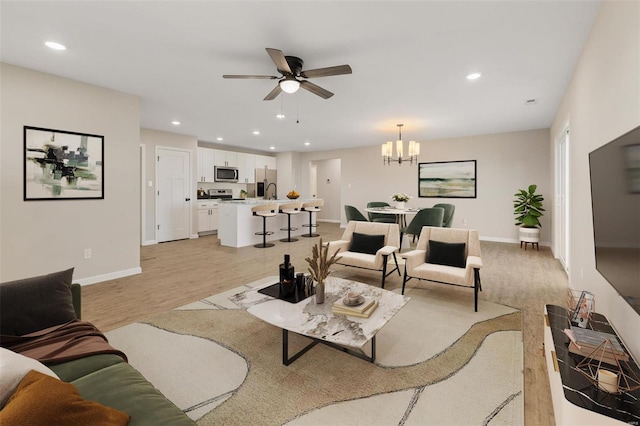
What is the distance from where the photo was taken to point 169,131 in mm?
6824

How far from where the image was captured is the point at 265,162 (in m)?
10.1

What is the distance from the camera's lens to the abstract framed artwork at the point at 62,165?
3402mm

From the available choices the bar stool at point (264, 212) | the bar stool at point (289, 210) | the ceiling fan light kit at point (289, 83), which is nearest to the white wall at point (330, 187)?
the bar stool at point (289, 210)

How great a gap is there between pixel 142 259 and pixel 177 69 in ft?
11.3

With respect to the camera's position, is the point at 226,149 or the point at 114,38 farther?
the point at 226,149

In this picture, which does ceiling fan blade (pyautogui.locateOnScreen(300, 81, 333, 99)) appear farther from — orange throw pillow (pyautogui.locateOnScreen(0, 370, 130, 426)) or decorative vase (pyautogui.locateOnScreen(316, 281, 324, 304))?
orange throw pillow (pyautogui.locateOnScreen(0, 370, 130, 426))

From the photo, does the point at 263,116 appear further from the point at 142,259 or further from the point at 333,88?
the point at 142,259

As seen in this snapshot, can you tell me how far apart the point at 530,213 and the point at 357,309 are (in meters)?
5.79

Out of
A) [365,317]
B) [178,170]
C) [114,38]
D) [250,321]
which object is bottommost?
[250,321]

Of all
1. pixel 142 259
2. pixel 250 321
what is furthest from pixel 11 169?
pixel 250 321

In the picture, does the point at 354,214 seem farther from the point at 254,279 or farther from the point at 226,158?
the point at 226,158

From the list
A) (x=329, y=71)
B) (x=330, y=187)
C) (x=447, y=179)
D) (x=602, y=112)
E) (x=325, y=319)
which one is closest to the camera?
(x=325, y=319)

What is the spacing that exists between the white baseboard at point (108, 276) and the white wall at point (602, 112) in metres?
5.21

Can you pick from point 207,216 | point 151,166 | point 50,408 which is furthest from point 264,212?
point 50,408
